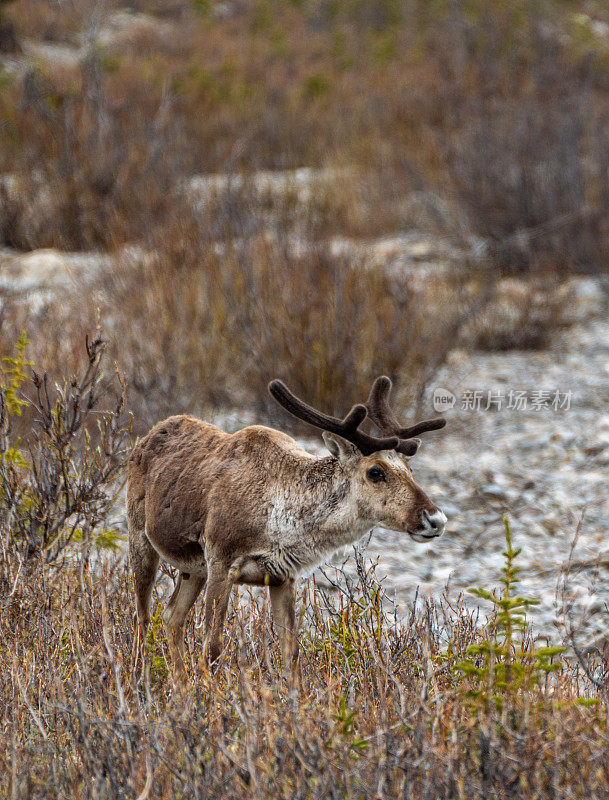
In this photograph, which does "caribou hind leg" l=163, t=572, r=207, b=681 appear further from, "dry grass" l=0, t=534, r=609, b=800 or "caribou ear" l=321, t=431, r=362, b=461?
"caribou ear" l=321, t=431, r=362, b=461

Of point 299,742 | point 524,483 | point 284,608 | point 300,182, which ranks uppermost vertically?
point 299,742

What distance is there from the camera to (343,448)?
331 cm

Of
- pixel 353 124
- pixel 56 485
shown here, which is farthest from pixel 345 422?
pixel 353 124

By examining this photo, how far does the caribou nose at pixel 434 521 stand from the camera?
3068 mm

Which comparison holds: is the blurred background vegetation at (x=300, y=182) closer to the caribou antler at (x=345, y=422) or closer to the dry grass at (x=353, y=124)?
the dry grass at (x=353, y=124)

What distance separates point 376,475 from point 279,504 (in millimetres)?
338

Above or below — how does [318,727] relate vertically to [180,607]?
above

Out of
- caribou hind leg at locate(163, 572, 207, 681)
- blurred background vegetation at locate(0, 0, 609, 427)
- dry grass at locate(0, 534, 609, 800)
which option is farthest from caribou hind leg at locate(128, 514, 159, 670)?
blurred background vegetation at locate(0, 0, 609, 427)

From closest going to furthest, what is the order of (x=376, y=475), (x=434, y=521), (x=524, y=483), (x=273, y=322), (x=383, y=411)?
1. (x=434, y=521)
2. (x=376, y=475)
3. (x=383, y=411)
4. (x=524, y=483)
5. (x=273, y=322)

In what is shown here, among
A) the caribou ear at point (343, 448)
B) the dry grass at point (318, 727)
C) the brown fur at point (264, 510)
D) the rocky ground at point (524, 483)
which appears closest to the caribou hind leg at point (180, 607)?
the brown fur at point (264, 510)

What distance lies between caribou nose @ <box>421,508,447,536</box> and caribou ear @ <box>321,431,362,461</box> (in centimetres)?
33

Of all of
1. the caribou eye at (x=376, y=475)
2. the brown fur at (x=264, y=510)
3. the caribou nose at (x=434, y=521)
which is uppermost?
the caribou eye at (x=376, y=475)

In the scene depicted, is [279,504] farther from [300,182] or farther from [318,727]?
[300,182]

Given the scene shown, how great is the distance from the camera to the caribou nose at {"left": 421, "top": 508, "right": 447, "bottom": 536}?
3068mm
